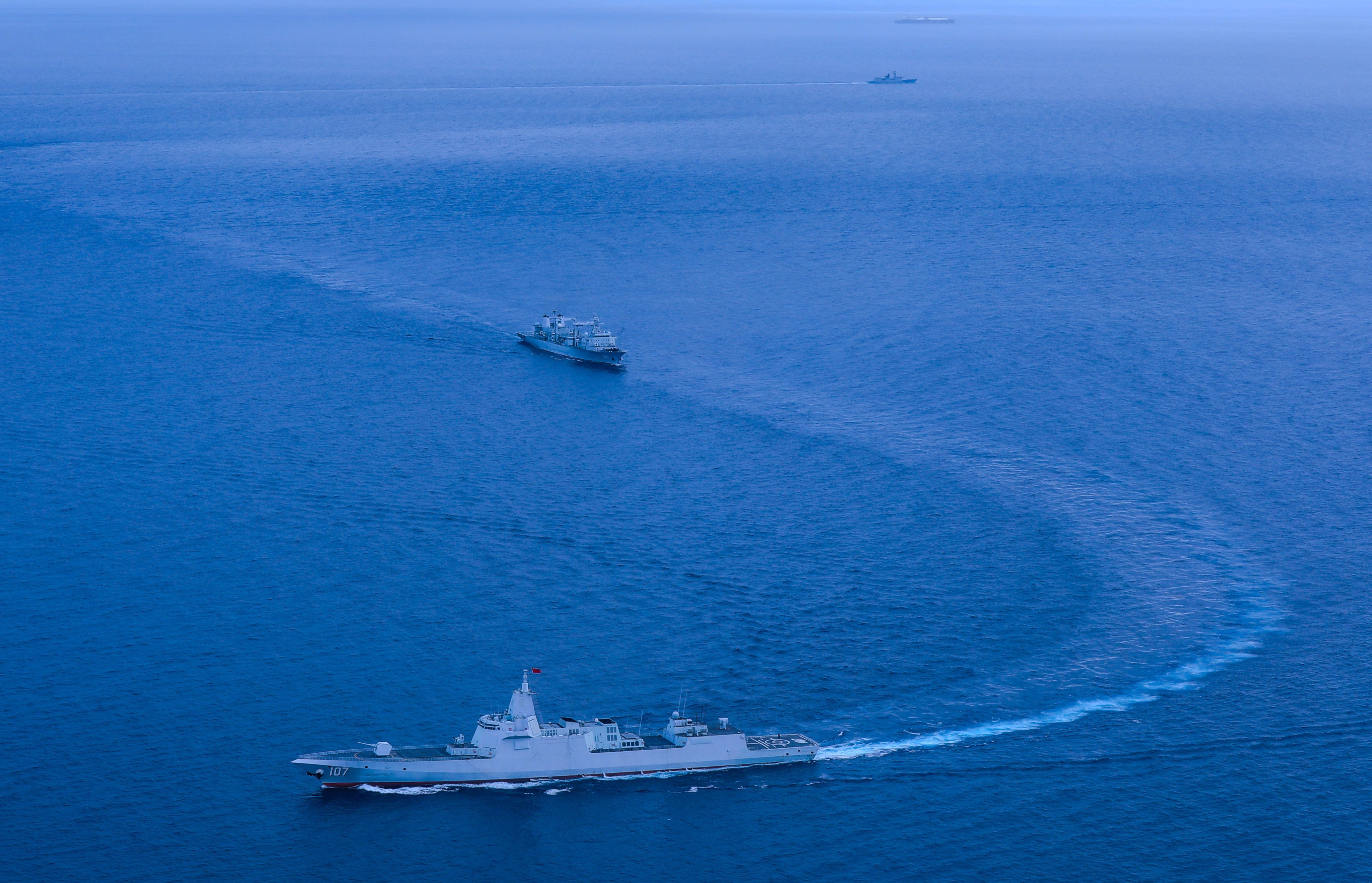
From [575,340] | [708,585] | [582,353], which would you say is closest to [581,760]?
[708,585]

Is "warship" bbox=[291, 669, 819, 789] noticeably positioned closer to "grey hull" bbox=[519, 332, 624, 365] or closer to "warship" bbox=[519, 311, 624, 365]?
"grey hull" bbox=[519, 332, 624, 365]

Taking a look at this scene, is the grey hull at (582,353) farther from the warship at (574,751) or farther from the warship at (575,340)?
the warship at (574,751)

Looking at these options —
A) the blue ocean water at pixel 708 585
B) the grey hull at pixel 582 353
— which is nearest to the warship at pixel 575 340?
the grey hull at pixel 582 353

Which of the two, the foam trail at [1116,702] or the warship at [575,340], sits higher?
the warship at [575,340]

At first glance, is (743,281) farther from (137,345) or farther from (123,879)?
(123,879)

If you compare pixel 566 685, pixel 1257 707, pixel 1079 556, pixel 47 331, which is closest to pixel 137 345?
pixel 47 331

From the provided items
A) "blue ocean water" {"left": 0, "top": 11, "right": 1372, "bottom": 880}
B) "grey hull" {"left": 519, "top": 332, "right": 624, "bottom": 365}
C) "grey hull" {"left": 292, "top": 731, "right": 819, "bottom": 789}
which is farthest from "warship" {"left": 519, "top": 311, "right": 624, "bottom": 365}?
"grey hull" {"left": 292, "top": 731, "right": 819, "bottom": 789}
